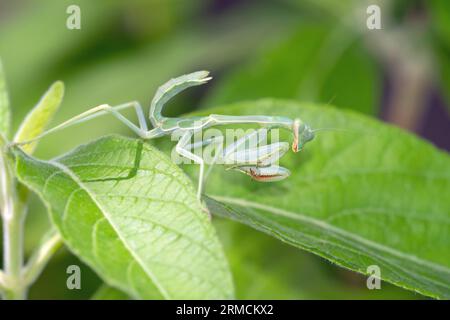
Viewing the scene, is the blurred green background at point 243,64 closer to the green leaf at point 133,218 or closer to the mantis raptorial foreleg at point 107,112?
the mantis raptorial foreleg at point 107,112

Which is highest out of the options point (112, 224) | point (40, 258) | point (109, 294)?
point (112, 224)

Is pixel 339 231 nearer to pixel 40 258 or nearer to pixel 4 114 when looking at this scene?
pixel 40 258

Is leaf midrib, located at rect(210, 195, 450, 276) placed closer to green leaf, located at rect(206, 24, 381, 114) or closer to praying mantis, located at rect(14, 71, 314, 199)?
praying mantis, located at rect(14, 71, 314, 199)

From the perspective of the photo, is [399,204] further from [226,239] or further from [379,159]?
[226,239]

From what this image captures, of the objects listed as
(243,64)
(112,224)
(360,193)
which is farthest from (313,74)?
(112,224)

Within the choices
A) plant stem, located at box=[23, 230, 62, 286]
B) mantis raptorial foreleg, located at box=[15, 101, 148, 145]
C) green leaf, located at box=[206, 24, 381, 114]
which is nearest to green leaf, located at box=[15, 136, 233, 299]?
mantis raptorial foreleg, located at box=[15, 101, 148, 145]

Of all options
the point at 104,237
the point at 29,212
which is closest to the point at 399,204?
the point at 104,237
